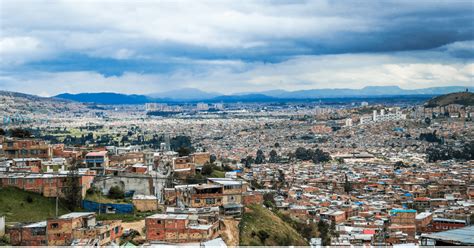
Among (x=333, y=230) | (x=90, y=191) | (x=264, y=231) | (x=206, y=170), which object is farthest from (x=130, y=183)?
(x=333, y=230)

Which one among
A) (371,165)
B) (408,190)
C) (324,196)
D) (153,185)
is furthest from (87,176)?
(371,165)

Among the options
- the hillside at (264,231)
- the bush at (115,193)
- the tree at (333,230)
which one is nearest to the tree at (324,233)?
the tree at (333,230)

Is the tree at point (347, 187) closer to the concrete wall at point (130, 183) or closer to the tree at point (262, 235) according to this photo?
the concrete wall at point (130, 183)

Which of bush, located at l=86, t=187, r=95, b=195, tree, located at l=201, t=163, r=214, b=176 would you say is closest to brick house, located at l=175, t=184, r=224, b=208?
bush, located at l=86, t=187, r=95, b=195

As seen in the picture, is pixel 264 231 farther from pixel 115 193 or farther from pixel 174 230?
pixel 115 193

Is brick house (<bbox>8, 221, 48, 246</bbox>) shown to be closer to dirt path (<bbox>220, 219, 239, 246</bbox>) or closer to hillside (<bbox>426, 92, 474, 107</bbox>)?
dirt path (<bbox>220, 219, 239, 246</bbox>)

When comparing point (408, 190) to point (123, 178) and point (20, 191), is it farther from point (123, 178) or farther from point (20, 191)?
point (20, 191)
